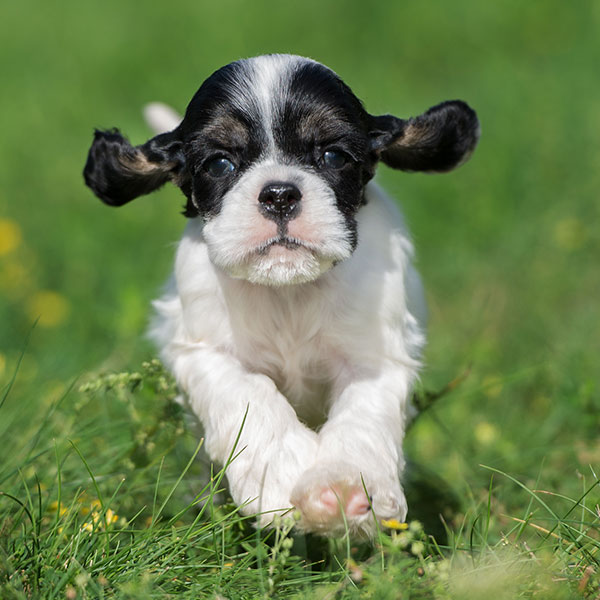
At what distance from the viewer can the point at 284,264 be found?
2.71 meters

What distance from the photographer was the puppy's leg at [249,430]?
274 cm

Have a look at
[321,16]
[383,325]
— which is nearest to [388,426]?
[383,325]

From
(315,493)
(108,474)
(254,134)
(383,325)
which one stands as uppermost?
(254,134)

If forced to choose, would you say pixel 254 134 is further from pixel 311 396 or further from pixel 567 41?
pixel 567 41

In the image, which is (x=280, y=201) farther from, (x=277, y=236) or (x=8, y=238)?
(x=8, y=238)

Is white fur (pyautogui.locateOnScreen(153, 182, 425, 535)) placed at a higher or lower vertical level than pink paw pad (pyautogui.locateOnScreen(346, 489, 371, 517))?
higher

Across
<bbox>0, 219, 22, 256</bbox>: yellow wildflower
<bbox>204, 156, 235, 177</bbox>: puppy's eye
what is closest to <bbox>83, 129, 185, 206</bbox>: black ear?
<bbox>204, 156, 235, 177</bbox>: puppy's eye

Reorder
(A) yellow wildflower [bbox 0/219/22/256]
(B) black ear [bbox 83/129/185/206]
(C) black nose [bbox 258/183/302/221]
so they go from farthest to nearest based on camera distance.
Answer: (A) yellow wildflower [bbox 0/219/22/256] < (B) black ear [bbox 83/129/185/206] < (C) black nose [bbox 258/183/302/221]

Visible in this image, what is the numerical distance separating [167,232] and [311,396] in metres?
3.39

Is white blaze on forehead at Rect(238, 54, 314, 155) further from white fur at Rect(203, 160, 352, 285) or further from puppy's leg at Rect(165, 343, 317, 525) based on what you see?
A: puppy's leg at Rect(165, 343, 317, 525)

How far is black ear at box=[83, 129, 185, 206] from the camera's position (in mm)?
3127

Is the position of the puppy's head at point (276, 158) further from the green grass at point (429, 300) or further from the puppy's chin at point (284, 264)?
the green grass at point (429, 300)

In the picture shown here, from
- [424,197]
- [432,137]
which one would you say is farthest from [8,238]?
[432,137]

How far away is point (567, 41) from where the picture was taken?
27.8ft
